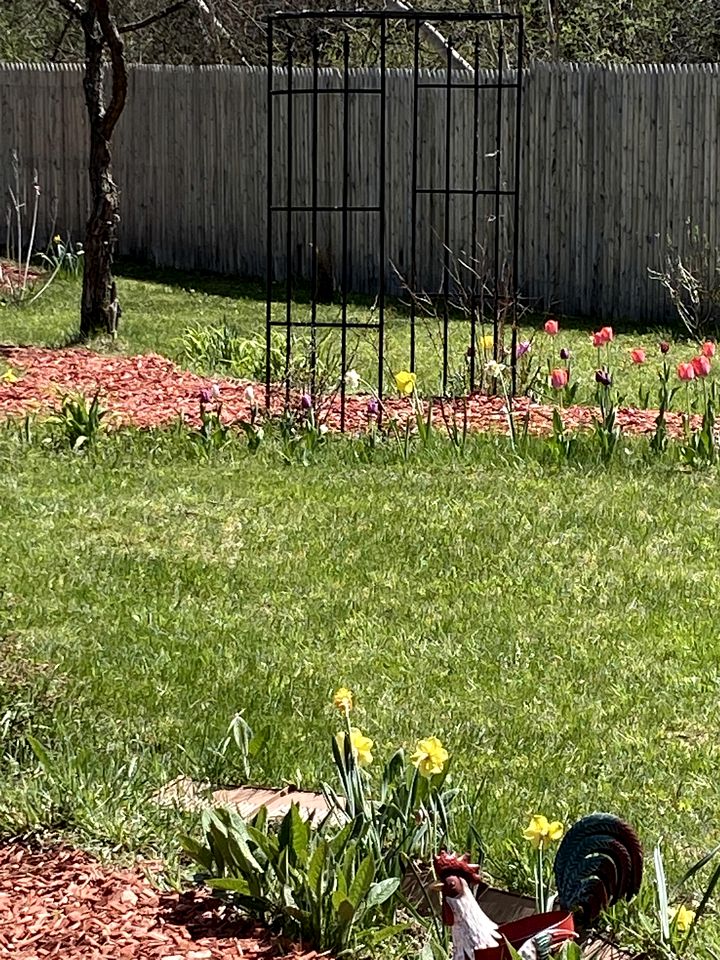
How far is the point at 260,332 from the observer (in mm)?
12398

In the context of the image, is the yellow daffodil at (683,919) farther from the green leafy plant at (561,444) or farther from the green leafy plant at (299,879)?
the green leafy plant at (561,444)

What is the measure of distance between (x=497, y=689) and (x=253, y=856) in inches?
67.3

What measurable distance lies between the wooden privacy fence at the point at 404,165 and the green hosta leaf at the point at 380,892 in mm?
9474

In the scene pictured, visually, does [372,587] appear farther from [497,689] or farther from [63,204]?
[63,204]

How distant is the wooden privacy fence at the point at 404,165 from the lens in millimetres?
14109

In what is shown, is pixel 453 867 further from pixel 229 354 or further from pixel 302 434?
pixel 229 354

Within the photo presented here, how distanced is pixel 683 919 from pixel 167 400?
6.41 meters

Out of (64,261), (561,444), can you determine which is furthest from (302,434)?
(64,261)

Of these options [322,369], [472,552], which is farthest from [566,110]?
[472,552]

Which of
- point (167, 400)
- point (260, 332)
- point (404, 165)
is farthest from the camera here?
point (404, 165)

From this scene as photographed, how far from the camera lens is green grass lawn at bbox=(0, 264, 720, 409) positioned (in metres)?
10.4

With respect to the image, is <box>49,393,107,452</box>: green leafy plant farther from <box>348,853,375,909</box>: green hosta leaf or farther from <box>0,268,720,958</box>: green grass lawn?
<box>348,853,375,909</box>: green hosta leaf

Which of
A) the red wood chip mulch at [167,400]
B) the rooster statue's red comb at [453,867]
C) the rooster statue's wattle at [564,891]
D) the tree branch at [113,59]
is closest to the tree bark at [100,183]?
the tree branch at [113,59]

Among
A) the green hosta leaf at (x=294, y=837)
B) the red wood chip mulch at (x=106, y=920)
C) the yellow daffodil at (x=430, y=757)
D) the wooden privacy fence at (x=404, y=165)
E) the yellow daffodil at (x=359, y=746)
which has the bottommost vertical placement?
the red wood chip mulch at (x=106, y=920)
